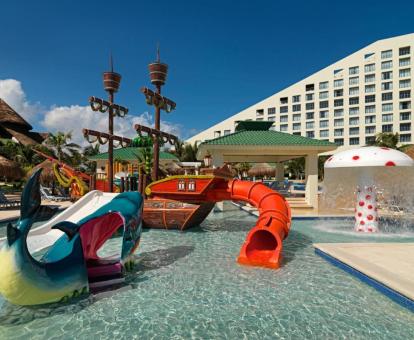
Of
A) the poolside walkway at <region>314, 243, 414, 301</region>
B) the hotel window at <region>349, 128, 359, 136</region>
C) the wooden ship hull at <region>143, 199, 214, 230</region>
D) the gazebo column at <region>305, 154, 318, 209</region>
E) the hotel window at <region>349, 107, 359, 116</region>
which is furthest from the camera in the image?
the hotel window at <region>349, 107, 359, 116</region>

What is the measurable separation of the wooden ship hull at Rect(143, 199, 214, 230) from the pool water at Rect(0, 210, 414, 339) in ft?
11.7

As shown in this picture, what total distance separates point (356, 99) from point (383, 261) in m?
66.7

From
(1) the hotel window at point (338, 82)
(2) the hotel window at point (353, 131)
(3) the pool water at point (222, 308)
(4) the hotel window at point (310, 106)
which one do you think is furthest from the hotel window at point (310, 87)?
(3) the pool water at point (222, 308)

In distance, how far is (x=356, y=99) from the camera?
209 feet

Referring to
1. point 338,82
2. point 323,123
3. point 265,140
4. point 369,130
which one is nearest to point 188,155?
point 265,140

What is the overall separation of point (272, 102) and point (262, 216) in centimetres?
6902

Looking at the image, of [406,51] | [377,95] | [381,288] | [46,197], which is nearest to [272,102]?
[377,95]

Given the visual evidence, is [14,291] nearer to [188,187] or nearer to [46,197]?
[188,187]

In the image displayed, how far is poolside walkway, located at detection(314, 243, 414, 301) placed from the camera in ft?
16.1

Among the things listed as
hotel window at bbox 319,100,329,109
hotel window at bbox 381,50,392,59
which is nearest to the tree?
hotel window at bbox 319,100,329,109

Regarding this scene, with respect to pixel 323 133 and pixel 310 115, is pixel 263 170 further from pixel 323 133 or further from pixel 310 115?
pixel 310 115

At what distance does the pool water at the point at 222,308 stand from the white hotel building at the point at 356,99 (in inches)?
2496

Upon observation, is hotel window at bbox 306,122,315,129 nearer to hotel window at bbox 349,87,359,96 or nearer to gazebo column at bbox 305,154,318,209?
hotel window at bbox 349,87,359,96

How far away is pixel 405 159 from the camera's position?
9.22m
